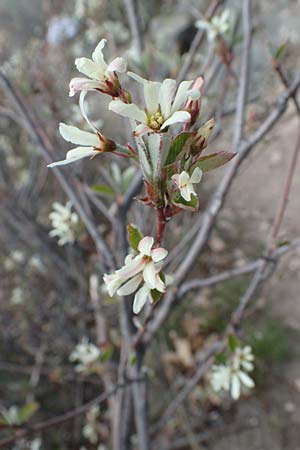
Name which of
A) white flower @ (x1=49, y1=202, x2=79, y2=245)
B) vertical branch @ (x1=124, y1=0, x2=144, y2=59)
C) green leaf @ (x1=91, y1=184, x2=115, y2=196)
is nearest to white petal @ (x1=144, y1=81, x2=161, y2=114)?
green leaf @ (x1=91, y1=184, x2=115, y2=196)


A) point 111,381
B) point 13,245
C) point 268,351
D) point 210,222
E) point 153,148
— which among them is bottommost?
point 268,351

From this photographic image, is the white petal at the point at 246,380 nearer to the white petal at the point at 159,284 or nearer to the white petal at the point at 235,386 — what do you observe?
the white petal at the point at 235,386

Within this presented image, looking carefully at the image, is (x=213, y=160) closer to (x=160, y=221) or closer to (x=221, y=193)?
(x=160, y=221)

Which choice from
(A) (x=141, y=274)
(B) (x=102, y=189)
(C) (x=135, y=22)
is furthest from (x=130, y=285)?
(C) (x=135, y=22)

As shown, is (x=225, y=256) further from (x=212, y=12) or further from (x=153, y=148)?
(x=153, y=148)

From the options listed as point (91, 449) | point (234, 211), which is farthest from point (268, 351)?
point (234, 211)

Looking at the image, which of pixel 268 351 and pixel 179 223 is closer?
pixel 179 223

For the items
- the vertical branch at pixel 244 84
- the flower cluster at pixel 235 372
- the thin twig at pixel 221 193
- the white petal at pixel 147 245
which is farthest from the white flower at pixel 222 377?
the white petal at pixel 147 245
